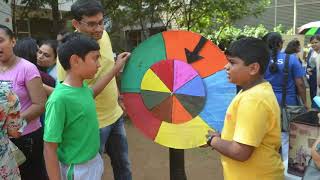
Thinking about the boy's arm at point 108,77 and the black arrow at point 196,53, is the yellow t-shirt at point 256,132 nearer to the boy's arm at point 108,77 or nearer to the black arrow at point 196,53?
the black arrow at point 196,53

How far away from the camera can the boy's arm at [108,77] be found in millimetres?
2607

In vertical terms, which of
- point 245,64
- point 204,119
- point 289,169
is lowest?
point 289,169

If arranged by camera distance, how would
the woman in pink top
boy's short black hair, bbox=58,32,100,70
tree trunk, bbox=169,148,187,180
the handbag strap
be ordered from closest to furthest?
boy's short black hair, bbox=58,32,100,70, the woman in pink top, tree trunk, bbox=169,148,187,180, the handbag strap

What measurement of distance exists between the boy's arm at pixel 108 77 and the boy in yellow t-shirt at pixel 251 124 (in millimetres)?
814

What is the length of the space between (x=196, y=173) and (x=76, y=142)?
9.49ft

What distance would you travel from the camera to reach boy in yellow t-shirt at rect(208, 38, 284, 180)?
78.2 inches

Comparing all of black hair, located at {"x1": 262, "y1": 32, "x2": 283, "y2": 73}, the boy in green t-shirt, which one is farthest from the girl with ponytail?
the boy in green t-shirt

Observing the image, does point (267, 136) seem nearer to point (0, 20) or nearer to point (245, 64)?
point (245, 64)

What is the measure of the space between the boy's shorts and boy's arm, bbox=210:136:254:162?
754mm

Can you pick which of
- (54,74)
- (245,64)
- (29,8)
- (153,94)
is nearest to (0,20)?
(29,8)

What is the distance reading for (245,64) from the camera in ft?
6.91

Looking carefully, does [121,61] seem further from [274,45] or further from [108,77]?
[274,45]

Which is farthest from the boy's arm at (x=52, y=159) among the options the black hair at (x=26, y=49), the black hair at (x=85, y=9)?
the black hair at (x=26, y=49)

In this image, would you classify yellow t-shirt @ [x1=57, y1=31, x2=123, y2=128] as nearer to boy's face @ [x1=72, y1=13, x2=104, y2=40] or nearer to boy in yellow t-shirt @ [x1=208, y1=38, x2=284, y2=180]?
boy's face @ [x1=72, y1=13, x2=104, y2=40]
